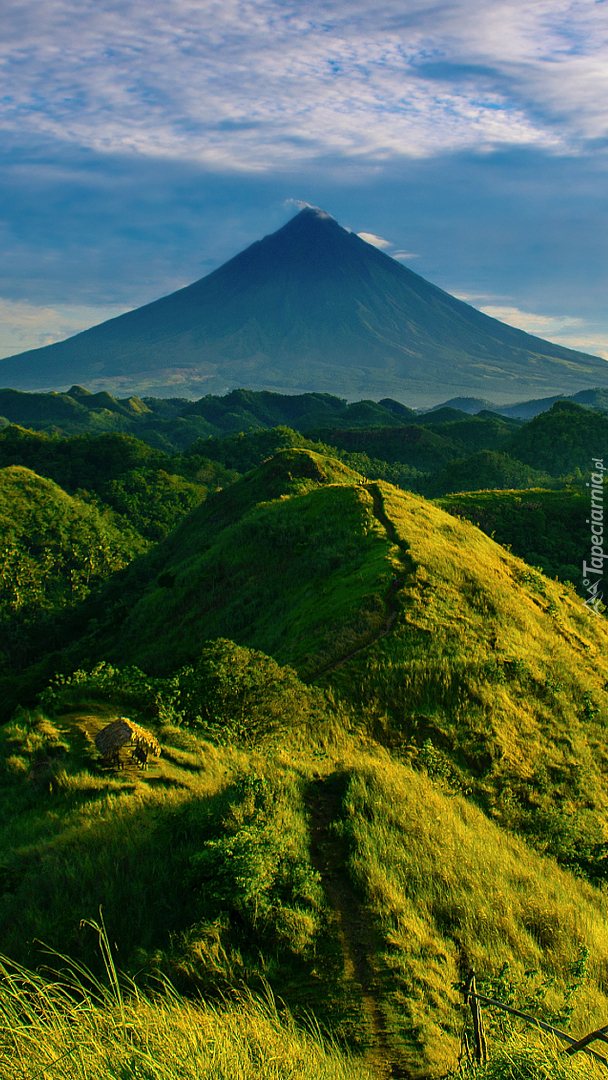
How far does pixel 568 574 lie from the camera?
2892 centimetres

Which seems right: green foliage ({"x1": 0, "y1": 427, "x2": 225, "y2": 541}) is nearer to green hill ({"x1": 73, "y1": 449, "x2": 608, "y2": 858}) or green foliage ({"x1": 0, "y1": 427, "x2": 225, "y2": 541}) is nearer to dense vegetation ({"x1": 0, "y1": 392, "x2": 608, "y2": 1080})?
green hill ({"x1": 73, "y1": 449, "x2": 608, "y2": 858})

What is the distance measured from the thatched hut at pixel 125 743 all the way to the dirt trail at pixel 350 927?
198 cm

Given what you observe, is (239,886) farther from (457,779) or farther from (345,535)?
(345,535)

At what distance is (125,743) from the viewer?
7.29 m

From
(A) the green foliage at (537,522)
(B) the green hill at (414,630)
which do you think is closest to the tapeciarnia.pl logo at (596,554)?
(A) the green foliage at (537,522)

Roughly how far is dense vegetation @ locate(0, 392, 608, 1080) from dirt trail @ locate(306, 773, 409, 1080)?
0.02 metres

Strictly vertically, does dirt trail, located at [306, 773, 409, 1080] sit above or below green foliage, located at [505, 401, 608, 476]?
below

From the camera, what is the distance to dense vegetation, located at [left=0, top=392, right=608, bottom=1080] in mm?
4121

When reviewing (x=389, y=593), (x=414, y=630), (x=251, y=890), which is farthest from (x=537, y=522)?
(x=251, y=890)

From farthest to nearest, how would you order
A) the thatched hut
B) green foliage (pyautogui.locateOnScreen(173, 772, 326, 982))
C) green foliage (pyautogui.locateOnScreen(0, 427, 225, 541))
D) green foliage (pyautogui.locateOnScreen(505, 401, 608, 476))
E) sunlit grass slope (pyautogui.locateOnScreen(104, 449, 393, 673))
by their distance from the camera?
green foliage (pyautogui.locateOnScreen(505, 401, 608, 476)), green foliage (pyautogui.locateOnScreen(0, 427, 225, 541)), sunlit grass slope (pyautogui.locateOnScreen(104, 449, 393, 673)), the thatched hut, green foliage (pyautogui.locateOnScreen(173, 772, 326, 982))

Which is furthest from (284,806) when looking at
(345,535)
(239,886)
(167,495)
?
(167,495)

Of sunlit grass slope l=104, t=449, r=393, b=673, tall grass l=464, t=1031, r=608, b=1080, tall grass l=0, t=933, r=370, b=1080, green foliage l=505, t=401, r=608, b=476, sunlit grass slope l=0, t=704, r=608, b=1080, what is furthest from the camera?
green foliage l=505, t=401, r=608, b=476

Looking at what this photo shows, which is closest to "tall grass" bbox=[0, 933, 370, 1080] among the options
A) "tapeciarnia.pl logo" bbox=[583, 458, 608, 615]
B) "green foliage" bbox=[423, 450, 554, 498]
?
"tapeciarnia.pl logo" bbox=[583, 458, 608, 615]

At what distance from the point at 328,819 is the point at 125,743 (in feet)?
8.33
